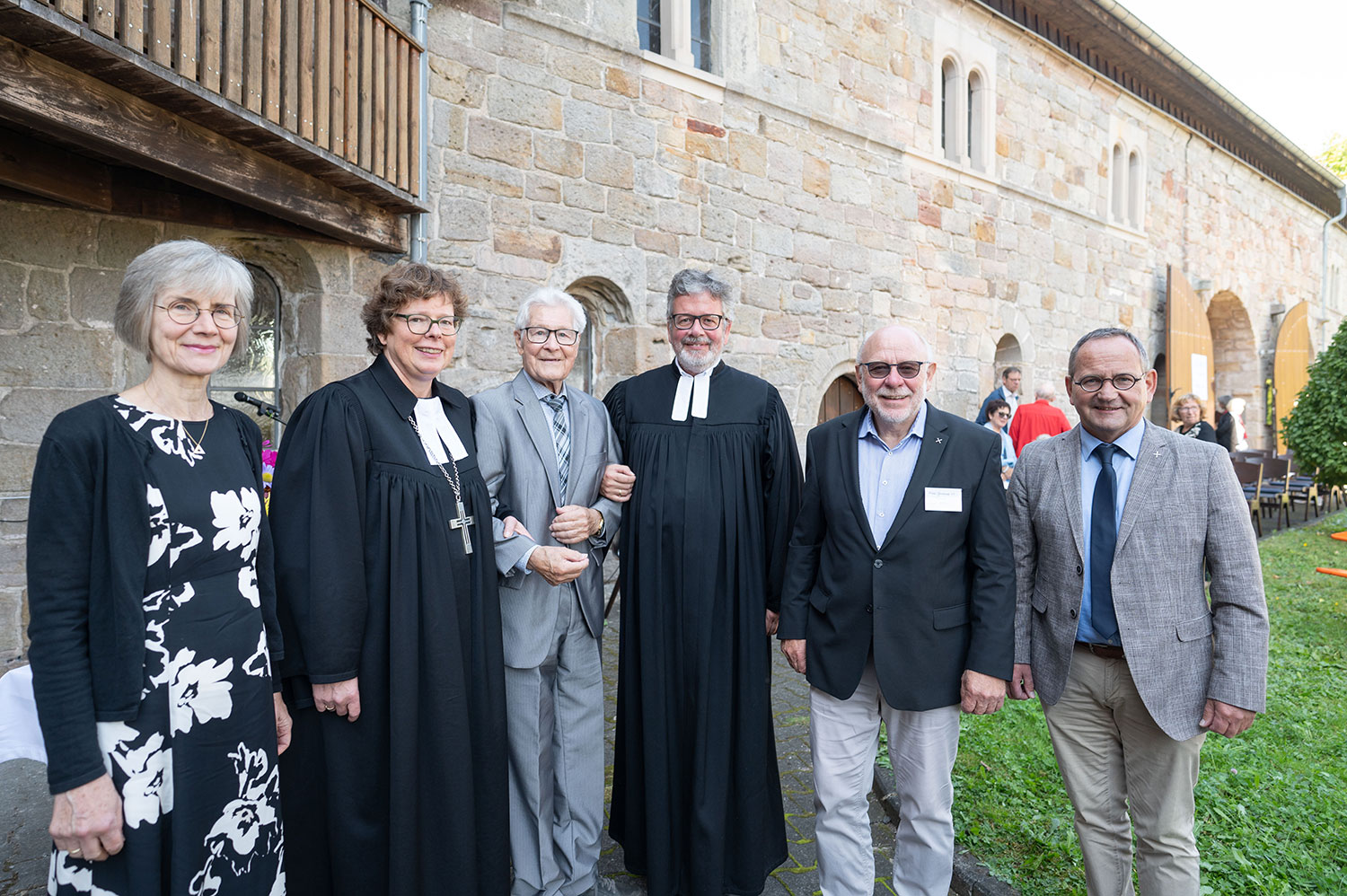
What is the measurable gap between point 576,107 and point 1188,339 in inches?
530

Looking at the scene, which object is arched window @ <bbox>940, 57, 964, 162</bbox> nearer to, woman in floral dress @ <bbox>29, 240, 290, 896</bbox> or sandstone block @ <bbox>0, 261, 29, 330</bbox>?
sandstone block @ <bbox>0, 261, 29, 330</bbox>

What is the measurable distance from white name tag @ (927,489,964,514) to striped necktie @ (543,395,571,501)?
117cm

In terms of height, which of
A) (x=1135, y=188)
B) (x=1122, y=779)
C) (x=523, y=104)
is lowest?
(x=1122, y=779)

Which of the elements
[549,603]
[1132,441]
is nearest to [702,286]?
[549,603]

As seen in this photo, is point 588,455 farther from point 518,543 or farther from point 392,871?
point 392,871

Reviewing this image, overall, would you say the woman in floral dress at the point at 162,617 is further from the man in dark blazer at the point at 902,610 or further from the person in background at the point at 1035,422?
the person in background at the point at 1035,422

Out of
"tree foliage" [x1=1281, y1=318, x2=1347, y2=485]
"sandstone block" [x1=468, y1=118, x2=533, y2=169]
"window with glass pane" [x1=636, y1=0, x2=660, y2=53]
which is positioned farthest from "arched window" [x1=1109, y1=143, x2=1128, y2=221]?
"sandstone block" [x1=468, y1=118, x2=533, y2=169]

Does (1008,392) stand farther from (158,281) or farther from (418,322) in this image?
(158,281)

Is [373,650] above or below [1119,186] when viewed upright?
below

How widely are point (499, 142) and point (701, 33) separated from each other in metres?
2.83

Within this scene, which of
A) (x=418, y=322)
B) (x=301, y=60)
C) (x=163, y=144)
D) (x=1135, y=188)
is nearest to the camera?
(x=418, y=322)

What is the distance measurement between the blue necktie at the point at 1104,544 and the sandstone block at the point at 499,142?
5115 mm

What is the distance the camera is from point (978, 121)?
10.7 meters

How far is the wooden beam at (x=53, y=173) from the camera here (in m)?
3.79
